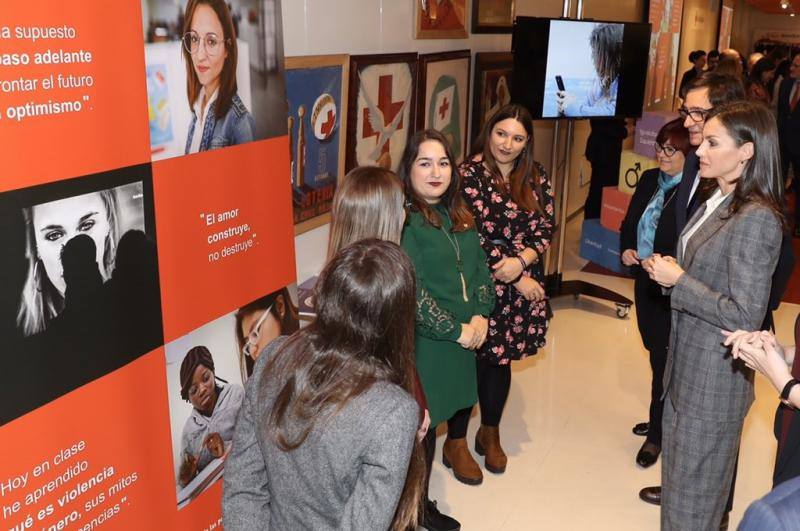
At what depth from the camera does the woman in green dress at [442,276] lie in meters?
2.87

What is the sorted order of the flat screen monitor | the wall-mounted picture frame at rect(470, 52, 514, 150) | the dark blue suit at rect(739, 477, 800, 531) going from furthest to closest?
1. the wall-mounted picture frame at rect(470, 52, 514, 150)
2. the flat screen monitor
3. the dark blue suit at rect(739, 477, 800, 531)

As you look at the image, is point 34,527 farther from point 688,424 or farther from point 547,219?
point 547,219

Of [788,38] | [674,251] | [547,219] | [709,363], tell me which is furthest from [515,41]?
[788,38]

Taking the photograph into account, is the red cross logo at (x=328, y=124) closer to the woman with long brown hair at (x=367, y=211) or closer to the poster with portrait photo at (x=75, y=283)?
the woman with long brown hair at (x=367, y=211)

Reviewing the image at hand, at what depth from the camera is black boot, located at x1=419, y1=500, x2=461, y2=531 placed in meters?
3.24

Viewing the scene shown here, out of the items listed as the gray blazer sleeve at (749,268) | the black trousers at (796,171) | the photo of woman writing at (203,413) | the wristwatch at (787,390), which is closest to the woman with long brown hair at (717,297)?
the gray blazer sleeve at (749,268)

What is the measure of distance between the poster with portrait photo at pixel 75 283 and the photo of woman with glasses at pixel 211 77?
30 cm

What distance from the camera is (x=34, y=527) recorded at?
1847 millimetres

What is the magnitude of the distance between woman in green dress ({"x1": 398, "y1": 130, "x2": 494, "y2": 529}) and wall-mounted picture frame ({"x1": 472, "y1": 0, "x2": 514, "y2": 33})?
2339 millimetres

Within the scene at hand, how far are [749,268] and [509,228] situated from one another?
1263mm

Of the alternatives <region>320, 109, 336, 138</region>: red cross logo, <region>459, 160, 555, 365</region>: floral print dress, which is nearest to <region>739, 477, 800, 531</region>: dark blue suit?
<region>459, 160, 555, 365</region>: floral print dress

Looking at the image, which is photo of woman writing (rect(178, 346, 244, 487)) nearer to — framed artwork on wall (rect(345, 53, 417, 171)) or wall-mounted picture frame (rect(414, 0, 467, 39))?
framed artwork on wall (rect(345, 53, 417, 171))

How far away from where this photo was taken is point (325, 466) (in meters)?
1.59

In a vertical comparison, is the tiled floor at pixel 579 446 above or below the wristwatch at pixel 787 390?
below
